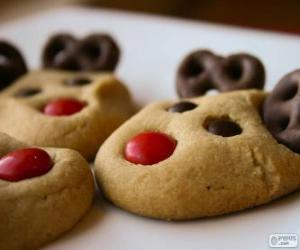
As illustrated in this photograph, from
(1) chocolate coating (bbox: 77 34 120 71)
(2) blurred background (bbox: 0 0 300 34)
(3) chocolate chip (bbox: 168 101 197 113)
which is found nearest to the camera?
(3) chocolate chip (bbox: 168 101 197 113)

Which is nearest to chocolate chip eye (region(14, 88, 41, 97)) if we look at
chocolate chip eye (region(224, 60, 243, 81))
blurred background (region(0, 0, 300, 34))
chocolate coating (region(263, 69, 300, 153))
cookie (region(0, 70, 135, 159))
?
cookie (region(0, 70, 135, 159))

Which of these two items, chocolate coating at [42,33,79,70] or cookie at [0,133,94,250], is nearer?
cookie at [0,133,94,250]

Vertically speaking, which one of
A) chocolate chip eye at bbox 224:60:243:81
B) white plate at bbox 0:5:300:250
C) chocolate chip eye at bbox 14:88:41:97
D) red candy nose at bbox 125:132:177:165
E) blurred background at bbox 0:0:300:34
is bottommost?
blurred background at bbox 0:0:300:34

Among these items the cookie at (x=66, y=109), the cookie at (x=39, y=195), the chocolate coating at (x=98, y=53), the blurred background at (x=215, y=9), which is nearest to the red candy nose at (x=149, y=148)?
the cookie at (x=39, y=195)

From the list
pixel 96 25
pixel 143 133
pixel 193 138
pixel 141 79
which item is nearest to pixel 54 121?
pixel 143 133

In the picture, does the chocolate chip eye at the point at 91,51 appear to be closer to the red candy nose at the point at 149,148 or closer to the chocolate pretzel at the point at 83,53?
the chocolate pretzel at the point at 83,53

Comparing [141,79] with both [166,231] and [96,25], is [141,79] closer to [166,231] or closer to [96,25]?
[96,25]

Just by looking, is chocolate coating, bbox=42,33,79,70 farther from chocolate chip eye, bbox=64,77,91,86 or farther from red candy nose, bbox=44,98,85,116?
red candy nose, bbox=44,98,85,116

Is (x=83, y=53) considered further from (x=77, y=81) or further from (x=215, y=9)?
(x=215, y=9)
